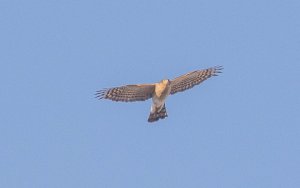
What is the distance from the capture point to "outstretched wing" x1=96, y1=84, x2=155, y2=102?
1864 inches

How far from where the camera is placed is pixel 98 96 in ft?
156

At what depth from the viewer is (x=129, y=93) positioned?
4778 centimetres

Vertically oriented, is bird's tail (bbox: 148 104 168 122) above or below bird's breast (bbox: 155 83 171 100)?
below

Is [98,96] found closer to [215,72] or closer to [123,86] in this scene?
[123,86]

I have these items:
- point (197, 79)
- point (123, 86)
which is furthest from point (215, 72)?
point (123, 86)

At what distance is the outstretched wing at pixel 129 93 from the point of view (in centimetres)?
4734

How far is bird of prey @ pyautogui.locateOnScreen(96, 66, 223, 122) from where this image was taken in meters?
47.4

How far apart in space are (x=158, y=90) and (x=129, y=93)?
1.09 metres

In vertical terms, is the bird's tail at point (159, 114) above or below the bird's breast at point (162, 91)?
below

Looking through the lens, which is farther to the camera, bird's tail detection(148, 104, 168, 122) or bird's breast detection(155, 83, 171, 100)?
bird's tail detection(148, 104, 168, 122)

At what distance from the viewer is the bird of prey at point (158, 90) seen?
47438mm

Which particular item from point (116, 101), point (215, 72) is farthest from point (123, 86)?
point (215, 72)

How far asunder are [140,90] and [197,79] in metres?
2.23

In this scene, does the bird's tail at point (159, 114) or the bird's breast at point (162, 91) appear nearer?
the bird's breast at point (162, 91)
